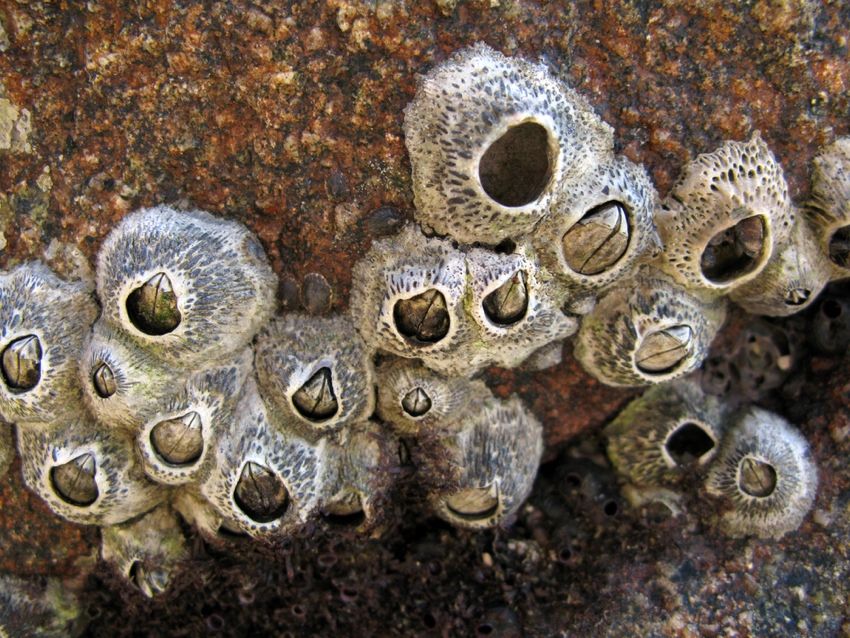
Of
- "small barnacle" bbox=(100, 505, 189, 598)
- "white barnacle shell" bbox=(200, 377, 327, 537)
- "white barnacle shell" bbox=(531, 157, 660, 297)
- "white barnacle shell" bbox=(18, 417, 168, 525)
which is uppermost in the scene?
"white barnacle shell" bbox=(531, 157, 660, 297)

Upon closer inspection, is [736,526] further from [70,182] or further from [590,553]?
[70,182]

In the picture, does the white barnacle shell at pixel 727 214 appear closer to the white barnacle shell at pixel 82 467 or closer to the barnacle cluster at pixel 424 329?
the barnacle cluster at pixel 424 329

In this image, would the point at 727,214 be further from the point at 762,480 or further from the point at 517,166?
the point at 762,480

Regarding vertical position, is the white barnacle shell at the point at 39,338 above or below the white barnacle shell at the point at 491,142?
below

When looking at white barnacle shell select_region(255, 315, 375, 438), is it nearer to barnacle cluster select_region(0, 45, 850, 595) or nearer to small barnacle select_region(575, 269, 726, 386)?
barnacle cluster select_region(0, 45, 850, 595)

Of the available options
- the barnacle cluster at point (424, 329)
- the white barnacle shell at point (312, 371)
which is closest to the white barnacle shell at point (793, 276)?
the barnacle cluster at point (424, 329)

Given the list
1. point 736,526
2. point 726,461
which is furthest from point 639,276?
point 736,526

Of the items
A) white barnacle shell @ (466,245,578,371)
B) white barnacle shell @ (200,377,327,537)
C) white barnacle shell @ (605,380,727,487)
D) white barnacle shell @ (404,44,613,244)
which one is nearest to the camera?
white barnacle shell @ (404,44,613,244)

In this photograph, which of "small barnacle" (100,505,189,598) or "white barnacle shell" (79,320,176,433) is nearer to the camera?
"white barnacle shell" (79,320,176,433)

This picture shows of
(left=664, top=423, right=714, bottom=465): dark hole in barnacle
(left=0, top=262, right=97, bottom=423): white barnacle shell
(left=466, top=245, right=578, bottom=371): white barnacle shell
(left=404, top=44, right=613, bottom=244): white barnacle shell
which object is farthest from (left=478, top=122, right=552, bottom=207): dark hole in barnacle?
(left=0, top=262, right=97, bottom=423): white barnacle shell
